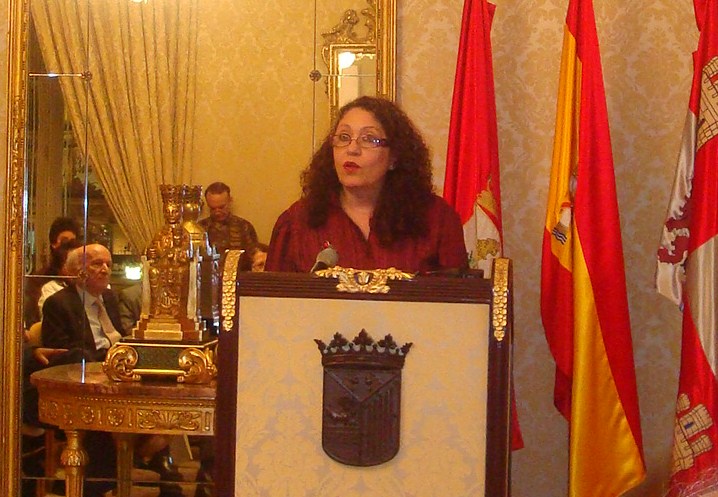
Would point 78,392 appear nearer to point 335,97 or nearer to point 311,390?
point 311,390

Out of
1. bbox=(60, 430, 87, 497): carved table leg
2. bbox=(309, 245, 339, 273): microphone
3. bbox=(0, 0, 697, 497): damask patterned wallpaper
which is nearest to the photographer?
bbox=(309, 245, 339, 273): microphone

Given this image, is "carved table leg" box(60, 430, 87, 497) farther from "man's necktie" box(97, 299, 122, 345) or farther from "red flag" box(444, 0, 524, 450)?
"red flag" box(444, 0, 524, 450)

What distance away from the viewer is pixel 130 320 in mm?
3525

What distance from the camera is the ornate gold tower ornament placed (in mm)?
2943

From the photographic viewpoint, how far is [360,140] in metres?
2.59

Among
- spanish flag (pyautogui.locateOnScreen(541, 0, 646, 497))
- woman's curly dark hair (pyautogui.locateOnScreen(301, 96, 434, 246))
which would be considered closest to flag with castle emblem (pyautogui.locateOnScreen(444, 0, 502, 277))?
spanish flag (pyautogui.locateOnScreen(541, 0, 646, 497))

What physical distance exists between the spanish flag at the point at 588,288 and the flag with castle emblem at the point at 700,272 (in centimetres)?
19

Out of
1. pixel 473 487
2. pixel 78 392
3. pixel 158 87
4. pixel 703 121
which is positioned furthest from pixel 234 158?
pixel 473 487

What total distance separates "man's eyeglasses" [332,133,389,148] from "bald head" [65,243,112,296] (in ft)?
4.34

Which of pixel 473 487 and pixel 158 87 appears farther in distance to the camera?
pixel 158 87

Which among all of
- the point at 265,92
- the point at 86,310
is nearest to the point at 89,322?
the point at 86,310

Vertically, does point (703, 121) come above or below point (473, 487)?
above

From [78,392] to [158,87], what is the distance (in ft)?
3.96

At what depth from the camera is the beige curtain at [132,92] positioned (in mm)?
3533
